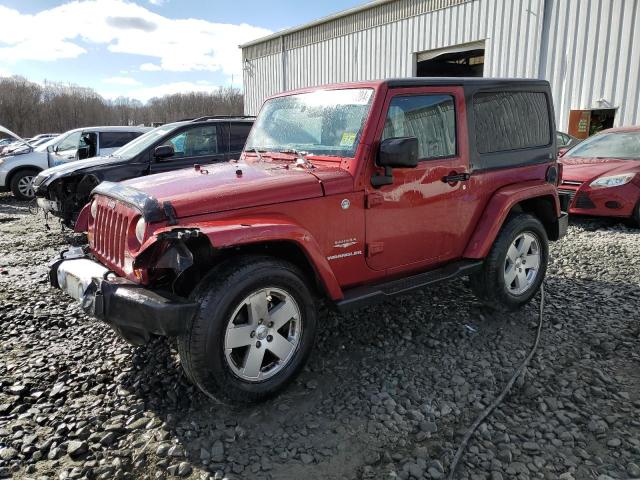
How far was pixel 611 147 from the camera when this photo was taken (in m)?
8.12

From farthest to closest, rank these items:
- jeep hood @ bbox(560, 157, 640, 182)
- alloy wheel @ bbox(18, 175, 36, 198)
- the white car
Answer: alloy wheel @ bbox(18, 175, 36, 198)
the white car
jeep hood @ bbox(560, 157, 640, 182)

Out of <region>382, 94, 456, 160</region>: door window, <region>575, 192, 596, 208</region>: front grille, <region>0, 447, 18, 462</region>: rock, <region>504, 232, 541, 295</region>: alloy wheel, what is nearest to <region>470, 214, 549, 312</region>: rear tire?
<region>504, 232, 541, 295</region>: alloy wheel

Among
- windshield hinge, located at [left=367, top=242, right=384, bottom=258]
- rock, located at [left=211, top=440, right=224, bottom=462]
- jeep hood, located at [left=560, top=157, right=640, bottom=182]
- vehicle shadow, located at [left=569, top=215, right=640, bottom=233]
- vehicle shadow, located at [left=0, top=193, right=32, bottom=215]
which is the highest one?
jeep hood, located at [left=560, top=157, right=640, bottom=182]

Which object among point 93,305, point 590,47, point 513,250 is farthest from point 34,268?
point 590,47

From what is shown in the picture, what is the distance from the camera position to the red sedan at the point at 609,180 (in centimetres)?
711

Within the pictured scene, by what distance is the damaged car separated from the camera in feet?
21.9

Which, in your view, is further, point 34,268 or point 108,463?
point 34,268

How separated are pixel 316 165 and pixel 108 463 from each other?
7.11 feet

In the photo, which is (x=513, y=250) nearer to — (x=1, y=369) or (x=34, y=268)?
(x=1, y=369)

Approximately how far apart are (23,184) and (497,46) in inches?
529

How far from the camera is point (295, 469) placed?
2385 mm

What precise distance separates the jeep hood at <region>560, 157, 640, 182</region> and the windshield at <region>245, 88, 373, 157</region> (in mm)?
5236

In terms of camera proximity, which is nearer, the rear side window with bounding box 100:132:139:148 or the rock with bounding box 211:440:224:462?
the rock with bounding box 211:440:224:462

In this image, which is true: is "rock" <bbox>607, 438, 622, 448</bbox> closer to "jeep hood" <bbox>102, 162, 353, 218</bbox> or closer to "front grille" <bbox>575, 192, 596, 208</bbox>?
"jeep hood" <bbox>102, 162, 353, 218</bbox>
